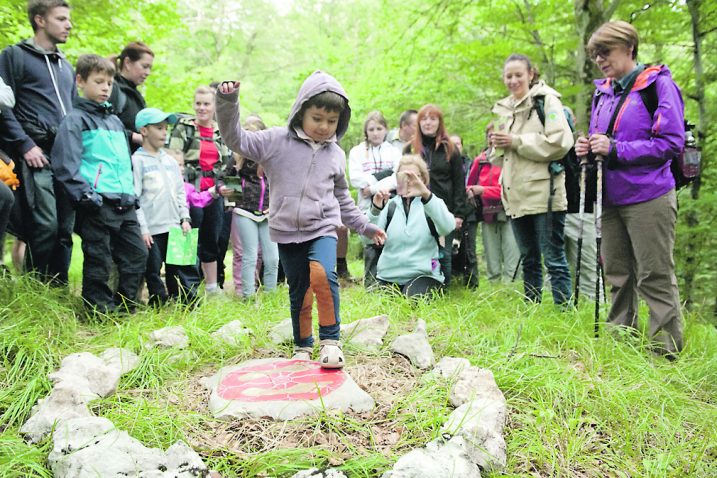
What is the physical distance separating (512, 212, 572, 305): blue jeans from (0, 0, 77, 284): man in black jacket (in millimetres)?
3770

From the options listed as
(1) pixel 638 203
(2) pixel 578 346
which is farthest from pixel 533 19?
(2) pixel 578 346

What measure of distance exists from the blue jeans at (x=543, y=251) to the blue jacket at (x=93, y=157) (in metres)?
3.26

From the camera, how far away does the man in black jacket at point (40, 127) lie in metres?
3.73

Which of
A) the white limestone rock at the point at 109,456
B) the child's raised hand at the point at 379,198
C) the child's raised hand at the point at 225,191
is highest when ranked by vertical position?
the child's raised hand at the point at 225,191

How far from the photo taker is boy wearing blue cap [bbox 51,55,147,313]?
375cm

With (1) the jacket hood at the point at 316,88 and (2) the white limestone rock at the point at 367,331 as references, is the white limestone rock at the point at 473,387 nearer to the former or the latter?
(2) the white limestone rock at the point at 367,331

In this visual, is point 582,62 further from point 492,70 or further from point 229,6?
point 229,6

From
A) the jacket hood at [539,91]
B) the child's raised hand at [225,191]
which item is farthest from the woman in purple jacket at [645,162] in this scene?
the child's raised hand at [225,191]

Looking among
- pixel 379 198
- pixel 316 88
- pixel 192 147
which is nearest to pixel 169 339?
pixel 316 88

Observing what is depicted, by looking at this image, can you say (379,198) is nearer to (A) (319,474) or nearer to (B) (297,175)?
(B) (297,175)

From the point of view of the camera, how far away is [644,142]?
3334 millimetres

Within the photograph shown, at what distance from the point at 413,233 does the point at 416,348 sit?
1634 mm

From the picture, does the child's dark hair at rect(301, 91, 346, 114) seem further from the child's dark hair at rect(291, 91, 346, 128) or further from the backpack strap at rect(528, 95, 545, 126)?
the backpack strap at rect(528, 95, 545, 126)

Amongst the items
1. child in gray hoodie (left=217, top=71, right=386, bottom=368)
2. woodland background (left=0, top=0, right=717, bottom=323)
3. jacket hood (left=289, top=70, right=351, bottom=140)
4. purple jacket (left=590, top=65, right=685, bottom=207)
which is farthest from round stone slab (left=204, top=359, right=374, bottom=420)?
woodland background (left=0, top=0, right=717, bottom=323)
